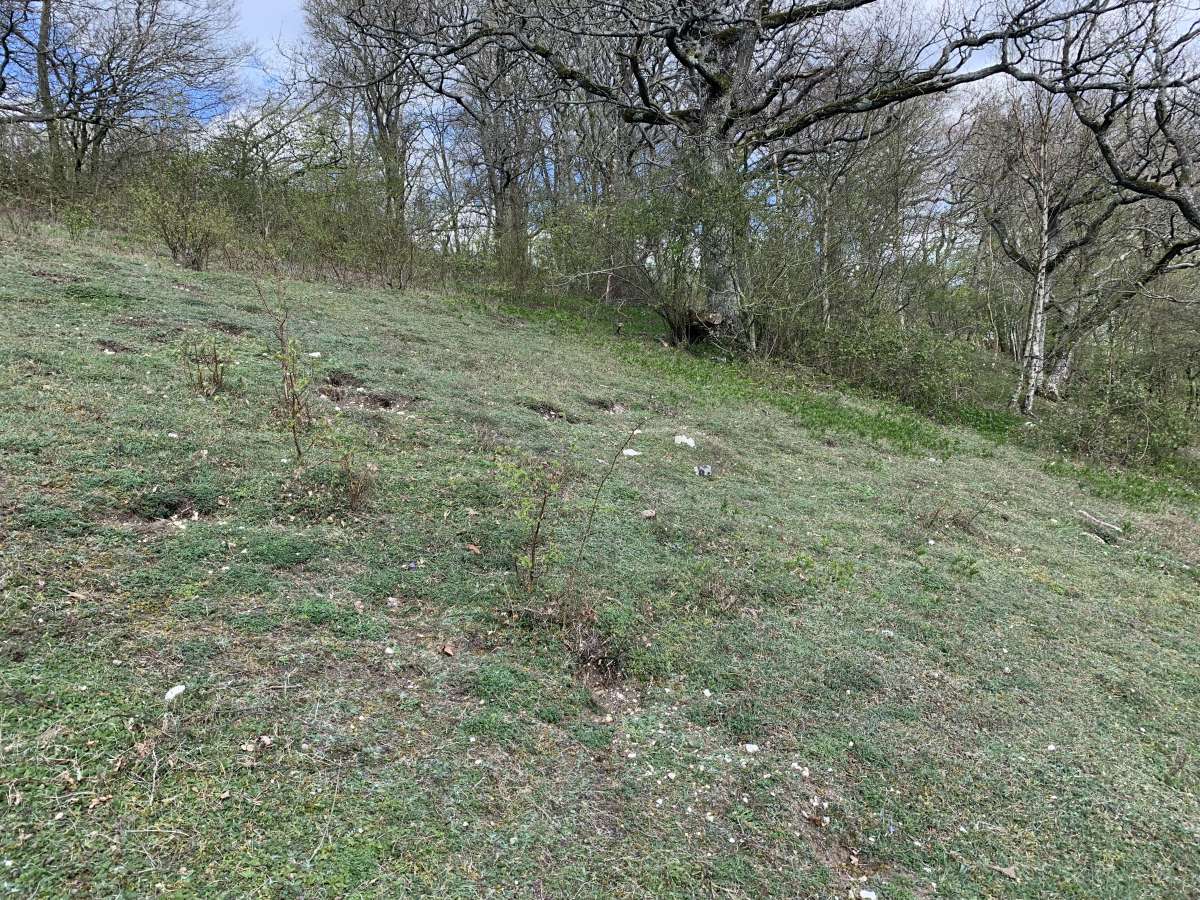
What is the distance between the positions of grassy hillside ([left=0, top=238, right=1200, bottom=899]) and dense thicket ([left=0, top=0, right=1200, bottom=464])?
247 inches

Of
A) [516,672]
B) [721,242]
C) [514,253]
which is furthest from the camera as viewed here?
[514,253]

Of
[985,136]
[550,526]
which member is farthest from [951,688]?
[985,136]

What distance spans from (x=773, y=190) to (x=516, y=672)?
10.1 m

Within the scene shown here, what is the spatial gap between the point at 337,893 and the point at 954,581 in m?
3.78

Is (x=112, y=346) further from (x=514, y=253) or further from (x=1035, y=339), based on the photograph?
(x=1035, y=339)

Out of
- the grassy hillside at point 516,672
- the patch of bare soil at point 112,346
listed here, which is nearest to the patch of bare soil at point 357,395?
the grassy hillside at point 516,672

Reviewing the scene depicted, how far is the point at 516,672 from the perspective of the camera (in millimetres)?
2395

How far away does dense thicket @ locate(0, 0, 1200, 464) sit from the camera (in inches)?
362

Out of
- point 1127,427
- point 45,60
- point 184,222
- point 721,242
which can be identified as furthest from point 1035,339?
point 45,60

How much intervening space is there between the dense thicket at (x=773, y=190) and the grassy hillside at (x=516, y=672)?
6.27m

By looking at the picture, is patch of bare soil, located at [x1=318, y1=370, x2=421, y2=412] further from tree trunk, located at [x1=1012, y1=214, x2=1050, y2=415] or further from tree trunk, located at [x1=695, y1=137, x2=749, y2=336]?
tree trunk, located at [x1=1012, y1=214, x2=1050, y2=415]

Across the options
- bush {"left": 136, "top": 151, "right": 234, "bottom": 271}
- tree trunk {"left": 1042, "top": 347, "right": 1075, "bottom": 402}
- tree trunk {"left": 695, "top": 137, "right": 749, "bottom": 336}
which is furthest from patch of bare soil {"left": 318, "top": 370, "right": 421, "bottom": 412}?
tree trunk {"left": 1042, "top": 347, "right": 1075, "bottom": 402}

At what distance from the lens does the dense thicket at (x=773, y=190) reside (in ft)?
30.2

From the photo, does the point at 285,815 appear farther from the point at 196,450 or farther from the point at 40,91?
the point at 40,91
